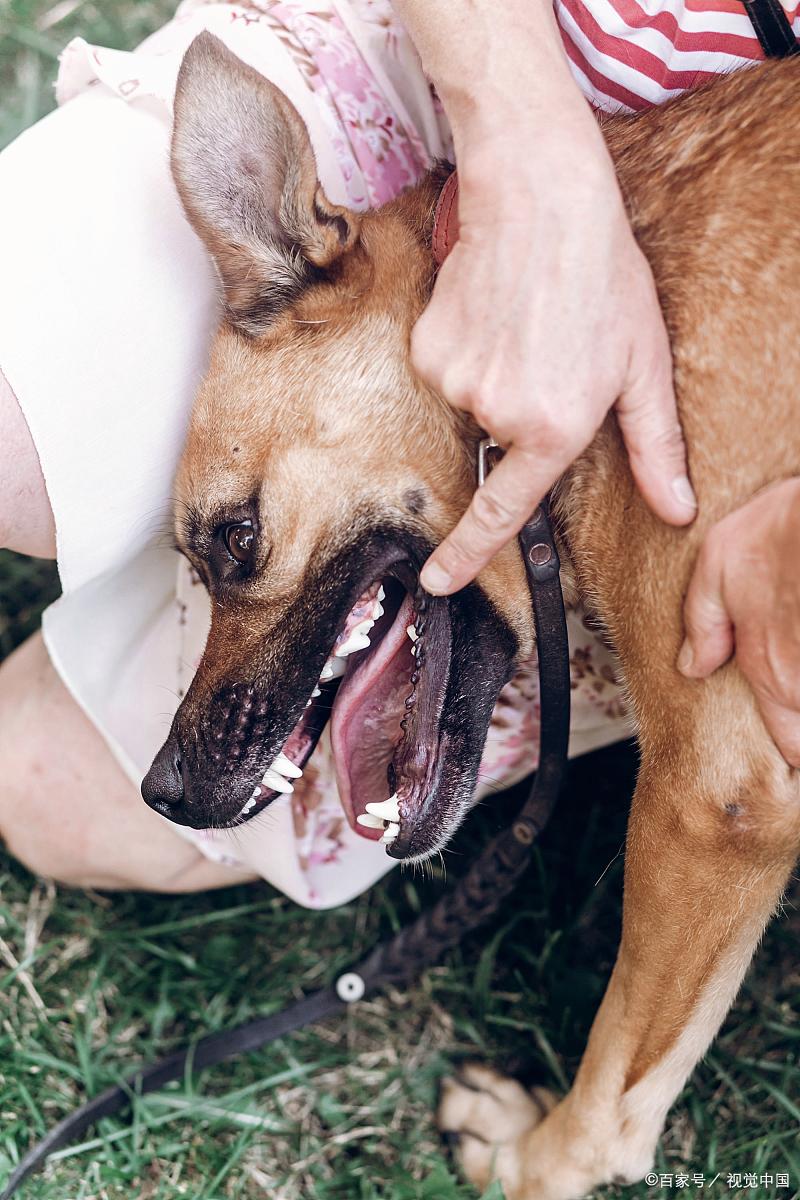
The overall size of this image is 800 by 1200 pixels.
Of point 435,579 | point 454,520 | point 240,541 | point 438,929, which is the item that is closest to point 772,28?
point 454,520

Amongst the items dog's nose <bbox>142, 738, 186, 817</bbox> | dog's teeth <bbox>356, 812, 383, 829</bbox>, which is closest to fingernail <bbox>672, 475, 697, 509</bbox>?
dog's teeth <bbox>356, 812, 383, 829</bbox>

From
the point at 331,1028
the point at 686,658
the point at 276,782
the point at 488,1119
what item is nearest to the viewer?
the point at 686,658

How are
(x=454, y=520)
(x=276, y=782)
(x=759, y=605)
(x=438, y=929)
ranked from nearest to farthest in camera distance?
1. (x=759, y=605)
2. (x=454, y=520)
3. (x=276, y=782)
4. (x=438, y=929)

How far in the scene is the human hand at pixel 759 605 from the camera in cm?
144

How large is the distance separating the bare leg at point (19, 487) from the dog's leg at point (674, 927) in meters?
1.23

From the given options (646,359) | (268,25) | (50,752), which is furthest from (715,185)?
(50,752)

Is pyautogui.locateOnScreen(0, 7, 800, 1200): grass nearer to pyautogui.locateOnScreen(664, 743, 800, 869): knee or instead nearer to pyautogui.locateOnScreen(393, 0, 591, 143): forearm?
pyautogui.locateOnScreen(664, 743, 800, 869): knee

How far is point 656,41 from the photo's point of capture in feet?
5.92

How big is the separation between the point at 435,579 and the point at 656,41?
39.5 inches

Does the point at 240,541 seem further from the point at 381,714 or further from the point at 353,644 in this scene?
the point at 381,714

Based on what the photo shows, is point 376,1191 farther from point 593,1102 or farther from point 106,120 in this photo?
point 106,120

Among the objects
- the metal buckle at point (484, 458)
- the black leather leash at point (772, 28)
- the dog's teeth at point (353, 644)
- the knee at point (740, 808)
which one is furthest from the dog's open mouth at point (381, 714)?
the black leather leash at point (772, 28)

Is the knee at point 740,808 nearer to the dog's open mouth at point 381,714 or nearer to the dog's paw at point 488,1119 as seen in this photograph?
the dog's open mouth at point 381,714

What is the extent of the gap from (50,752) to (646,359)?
1.71 meters
